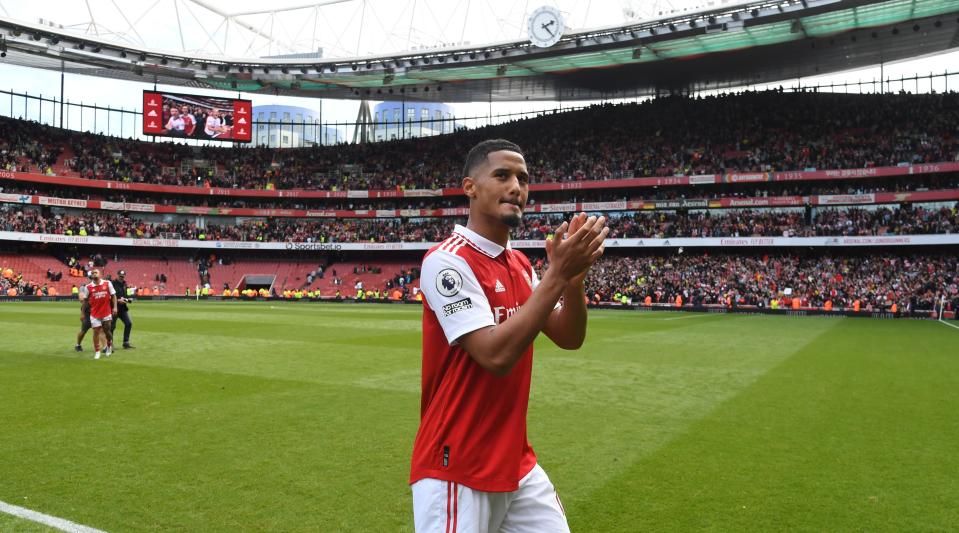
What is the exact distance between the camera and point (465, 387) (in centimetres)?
275

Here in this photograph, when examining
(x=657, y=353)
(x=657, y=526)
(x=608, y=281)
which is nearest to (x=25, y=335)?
(x=657, y=353)

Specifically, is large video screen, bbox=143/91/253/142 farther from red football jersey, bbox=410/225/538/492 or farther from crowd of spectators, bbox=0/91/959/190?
red football jersey, bbox=410/225/538/492

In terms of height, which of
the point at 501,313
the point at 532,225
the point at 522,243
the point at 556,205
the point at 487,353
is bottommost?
the point at 487,353

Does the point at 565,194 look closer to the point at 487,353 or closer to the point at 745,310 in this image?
the point at 745,310

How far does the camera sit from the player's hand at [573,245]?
2461 mm

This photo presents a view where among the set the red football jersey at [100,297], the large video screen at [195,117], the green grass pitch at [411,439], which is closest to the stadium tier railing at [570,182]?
the large video screen at [195,117]

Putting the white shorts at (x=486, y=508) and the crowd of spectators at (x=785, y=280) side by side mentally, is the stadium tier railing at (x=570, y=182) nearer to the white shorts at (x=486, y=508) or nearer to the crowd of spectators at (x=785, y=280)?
the crowd of spectators at (x=785, y=280)

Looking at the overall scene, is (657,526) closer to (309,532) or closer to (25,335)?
(309,532)

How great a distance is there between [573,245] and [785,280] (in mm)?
46467

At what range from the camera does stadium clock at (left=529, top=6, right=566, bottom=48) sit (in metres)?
41.2

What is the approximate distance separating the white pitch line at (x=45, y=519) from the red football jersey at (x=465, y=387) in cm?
371

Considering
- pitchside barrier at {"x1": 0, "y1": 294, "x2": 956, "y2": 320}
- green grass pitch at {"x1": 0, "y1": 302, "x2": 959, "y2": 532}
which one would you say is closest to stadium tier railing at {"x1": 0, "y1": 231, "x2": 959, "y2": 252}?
pitchside barrier at {"x1": 0, "y1": 294, "x2": 956, "y2": 320}

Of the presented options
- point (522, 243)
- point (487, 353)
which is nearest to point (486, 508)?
point (487, 353)

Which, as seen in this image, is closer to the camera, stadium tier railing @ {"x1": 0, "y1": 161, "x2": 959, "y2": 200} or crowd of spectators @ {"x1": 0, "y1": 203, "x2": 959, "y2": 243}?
crowd of spectators @ {"x1": 0, "y1": 203, "x2": 959, "y2": 243}
